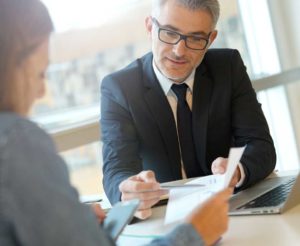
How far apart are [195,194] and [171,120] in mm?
735

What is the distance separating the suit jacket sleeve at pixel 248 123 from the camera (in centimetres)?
195

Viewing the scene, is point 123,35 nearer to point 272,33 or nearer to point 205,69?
point 205,69

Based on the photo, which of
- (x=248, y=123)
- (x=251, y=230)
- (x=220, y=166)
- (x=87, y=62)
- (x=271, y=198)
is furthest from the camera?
(x=87, y=62)

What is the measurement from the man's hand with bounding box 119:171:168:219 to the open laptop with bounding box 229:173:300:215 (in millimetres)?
237

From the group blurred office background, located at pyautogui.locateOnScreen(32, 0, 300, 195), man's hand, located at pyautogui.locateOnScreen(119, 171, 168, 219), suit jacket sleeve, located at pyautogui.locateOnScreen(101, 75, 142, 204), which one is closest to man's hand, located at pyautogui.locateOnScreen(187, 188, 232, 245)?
man's hand, located at pyautogui.locateOnScreen(119, 171, 168, 219)

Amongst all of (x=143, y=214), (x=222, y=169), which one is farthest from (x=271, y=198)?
(x=143, y=214)

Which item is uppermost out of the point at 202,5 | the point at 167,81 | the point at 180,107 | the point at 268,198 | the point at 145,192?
the point at 202,5

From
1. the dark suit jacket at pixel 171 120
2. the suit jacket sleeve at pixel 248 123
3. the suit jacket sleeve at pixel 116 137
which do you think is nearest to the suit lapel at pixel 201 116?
the dark suit jacket at pixel 171 120

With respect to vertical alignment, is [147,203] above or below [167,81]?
below

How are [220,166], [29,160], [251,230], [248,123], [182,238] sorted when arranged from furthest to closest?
[248,123] < [220,166] < [251,230] < [182,238] < [29,160]

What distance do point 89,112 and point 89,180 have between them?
0.43m

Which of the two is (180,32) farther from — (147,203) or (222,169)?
(147,203)

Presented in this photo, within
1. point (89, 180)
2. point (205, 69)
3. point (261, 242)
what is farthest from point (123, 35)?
point (261, 242)

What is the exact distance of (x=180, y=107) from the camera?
2096mm
